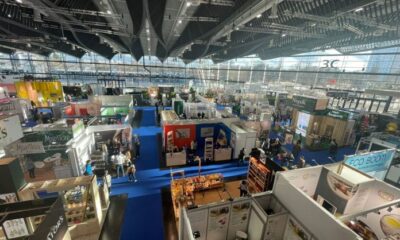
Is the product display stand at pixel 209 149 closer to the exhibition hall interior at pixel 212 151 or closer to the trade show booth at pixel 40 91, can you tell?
the exhibition hall interior at pixel 212 151

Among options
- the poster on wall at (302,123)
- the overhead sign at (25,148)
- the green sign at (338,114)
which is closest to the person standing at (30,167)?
the overhead sign at (25,148)

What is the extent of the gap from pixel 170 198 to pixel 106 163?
13.4 ft

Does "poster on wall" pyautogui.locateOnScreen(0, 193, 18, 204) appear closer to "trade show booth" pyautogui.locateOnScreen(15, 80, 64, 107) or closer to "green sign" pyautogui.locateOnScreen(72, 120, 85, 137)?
"green sign" pyautogui.locateOnScreen(72, 120, 85, 137)

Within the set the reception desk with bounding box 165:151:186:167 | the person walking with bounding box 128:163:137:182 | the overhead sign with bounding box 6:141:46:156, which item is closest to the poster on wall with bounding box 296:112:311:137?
the reception desk with bounding box 165:151:186:167

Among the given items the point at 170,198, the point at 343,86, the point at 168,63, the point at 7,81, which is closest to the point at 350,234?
the point at 170,198

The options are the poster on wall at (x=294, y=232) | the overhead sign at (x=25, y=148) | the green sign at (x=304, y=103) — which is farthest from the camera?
the green sign at (x=304, y=103)

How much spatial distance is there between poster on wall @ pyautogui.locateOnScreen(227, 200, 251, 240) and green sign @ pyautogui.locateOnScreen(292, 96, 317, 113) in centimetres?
839

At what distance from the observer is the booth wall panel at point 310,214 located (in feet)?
9.76

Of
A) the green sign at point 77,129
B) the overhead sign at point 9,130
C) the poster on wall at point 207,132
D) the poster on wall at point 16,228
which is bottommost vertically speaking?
the poster on wall at point 16,228

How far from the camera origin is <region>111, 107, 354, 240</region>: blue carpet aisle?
506cm

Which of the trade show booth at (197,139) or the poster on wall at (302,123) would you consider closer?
the trade show booth at (197,139)

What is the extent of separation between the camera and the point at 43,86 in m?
16.9

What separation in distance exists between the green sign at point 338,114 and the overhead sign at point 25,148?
47.4 ft

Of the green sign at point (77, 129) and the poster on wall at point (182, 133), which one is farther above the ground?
the green sign at point (77, 129)
